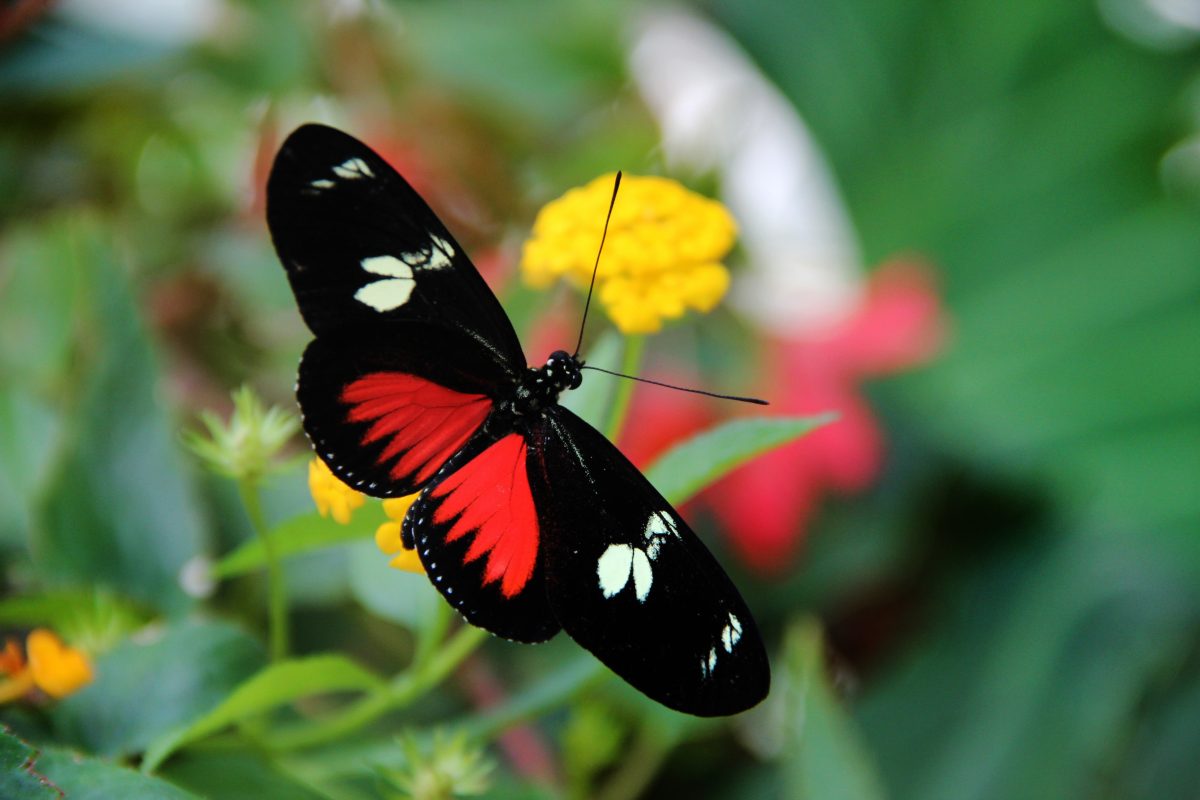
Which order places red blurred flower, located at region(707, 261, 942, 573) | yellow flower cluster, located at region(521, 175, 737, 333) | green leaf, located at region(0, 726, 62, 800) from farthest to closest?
1. red blurred flower, located at region(707, 261, 942, 573)
2. yellow flower cluster, located at region(521, 175, 737, 333)
3. green leaf, located at region(0, 726, 62, 800)

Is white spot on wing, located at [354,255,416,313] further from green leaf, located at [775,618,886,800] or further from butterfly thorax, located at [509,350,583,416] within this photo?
green leaf, located at [775,618,886,800]

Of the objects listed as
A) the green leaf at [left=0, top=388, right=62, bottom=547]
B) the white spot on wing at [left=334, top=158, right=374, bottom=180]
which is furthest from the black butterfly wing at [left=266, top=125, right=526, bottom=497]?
the green leaf at [left=0, top=388, right=62, bottom=547]

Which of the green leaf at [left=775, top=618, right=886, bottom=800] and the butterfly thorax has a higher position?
the butterfly thorax

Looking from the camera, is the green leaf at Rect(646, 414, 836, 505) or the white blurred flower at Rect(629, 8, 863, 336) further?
the white blurred flower at Rect(629, 8, 863, 336)

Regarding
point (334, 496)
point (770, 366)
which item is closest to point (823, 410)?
point (770, 366)

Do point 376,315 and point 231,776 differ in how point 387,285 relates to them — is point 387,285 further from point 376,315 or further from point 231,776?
point 231,776

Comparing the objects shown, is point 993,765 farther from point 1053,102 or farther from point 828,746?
point 1053,102

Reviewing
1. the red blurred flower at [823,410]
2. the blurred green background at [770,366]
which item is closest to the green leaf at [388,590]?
the blurred green background at [770,366]
